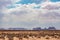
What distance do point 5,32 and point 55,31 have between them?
1734mm

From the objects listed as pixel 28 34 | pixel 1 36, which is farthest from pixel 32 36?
pixel 1 36

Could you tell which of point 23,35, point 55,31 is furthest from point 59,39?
point 23,35

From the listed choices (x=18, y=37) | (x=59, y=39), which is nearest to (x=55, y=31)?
(x=59, y=39)

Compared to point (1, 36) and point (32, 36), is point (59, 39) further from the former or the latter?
point (1, 36)

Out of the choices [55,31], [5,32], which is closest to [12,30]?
[5,32]

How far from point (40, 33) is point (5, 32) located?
1.21 meters

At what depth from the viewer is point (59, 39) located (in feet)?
49.7

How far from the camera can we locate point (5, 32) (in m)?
15.2

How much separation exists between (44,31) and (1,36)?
1509mm

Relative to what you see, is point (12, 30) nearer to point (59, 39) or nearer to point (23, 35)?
point (23, 35)

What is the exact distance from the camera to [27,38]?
15195 mm

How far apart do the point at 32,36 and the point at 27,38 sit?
0.61 ft

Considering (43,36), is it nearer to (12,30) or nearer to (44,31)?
(44,31)

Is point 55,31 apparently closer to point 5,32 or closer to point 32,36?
point 32,36
